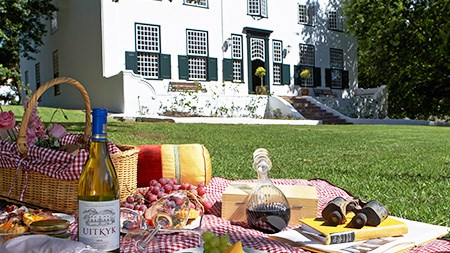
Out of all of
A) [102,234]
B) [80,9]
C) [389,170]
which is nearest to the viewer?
[102,234]

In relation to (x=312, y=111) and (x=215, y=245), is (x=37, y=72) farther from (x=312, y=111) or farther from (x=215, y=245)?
(x=215, y=245)

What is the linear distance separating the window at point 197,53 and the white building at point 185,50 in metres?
0.04

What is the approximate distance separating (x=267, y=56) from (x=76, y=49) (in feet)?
26.0

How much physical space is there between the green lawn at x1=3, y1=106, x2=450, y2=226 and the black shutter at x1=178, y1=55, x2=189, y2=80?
5471mm

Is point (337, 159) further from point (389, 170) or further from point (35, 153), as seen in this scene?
point (35, 153)

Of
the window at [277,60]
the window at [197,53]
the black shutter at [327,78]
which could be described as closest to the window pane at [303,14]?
the window at [277,60]

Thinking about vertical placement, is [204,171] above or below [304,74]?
below

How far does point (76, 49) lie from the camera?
65.2 ft

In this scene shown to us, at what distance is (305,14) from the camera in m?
24.0

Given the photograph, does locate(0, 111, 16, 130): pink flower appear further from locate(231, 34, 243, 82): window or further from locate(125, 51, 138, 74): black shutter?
locate(231, 34, 243, 82): window

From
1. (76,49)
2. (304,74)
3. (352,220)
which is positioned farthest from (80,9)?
(352,220)

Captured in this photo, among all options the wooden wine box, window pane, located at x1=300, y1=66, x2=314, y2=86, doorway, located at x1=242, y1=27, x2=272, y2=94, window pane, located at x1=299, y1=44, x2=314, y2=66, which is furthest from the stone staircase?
the wooden wine box

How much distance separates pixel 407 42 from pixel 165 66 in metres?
12.6

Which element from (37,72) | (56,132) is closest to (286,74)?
(37,72)
